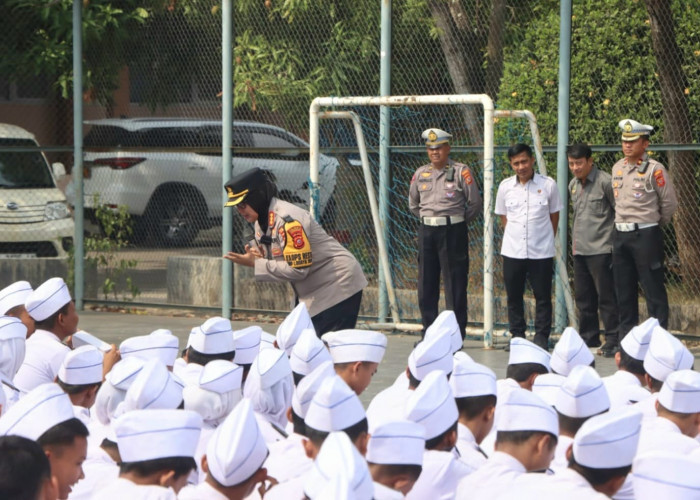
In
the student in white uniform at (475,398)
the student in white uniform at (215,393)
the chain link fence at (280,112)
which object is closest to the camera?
the student in white uniform at (475,398)

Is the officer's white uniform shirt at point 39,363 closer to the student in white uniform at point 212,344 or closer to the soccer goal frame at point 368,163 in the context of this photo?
the student in white uniform at point 212,344

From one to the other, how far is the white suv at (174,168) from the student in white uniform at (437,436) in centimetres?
752

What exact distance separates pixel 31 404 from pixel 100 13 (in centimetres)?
946

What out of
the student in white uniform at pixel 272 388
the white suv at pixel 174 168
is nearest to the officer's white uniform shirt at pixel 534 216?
the white suv at pixel 174 168

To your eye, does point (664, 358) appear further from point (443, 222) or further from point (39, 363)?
point (443, 222)

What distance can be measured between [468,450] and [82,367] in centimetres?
182

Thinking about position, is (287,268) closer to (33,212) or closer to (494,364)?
(494,364)

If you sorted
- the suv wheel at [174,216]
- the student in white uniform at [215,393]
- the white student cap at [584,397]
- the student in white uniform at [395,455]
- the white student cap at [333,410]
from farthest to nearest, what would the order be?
the suv wheel at [174,216] < the student in white uniform at [215,393] < the white student cap at [584,397] < the white student cap at [333,410] < the student in white uniform at [395,455]

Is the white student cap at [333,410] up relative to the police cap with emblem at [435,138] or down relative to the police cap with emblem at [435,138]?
down

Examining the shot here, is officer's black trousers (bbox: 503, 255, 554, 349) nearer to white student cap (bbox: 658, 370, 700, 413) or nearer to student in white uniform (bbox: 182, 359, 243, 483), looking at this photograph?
white student cap (bbox: 658, 370, 700, 413)

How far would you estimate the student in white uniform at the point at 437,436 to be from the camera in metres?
4.06

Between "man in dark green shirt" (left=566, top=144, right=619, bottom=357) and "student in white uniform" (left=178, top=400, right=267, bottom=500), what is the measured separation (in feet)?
21.2

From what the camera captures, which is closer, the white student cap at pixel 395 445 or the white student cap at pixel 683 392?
the white student cap at pixel 395 445

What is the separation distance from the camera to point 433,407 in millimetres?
4199
